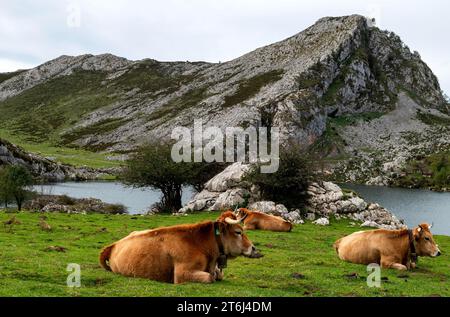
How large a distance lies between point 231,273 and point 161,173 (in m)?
32.8

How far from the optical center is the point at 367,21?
187000mm

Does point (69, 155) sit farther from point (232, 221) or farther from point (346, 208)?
point (232, 221)

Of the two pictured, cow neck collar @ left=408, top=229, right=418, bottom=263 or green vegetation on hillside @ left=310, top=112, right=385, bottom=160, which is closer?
cow neck collar @ left=408, top=229, right=418, bottom=263

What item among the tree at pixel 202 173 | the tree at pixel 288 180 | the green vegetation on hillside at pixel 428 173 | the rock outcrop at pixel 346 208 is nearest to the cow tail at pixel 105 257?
the tree at pixel 288 180

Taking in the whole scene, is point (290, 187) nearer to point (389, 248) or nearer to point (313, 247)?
point (313, 247)

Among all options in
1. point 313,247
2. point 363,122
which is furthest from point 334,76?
point 313,247

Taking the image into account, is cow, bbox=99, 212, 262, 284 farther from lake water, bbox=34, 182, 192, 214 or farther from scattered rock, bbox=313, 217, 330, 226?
lake water, bbox=34, 182, 192, 214

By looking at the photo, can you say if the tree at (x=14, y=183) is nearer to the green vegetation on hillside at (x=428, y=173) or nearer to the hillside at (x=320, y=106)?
the hillside at (x=320, y=106)

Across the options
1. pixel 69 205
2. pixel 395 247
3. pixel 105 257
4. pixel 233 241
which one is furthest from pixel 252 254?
pixel 69 205

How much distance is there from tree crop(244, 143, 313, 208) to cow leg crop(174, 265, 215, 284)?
28.7 meters

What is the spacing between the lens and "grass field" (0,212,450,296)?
1234cm

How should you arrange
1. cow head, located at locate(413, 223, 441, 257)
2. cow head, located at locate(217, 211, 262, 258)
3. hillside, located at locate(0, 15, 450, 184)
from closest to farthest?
cow head, located at locate(217, 211, 262, 258)
cow head, located at locate(413, 223, 441, 257)
hillside, located at locate(0, 15, 450, 184)

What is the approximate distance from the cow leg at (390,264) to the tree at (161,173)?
31821mm

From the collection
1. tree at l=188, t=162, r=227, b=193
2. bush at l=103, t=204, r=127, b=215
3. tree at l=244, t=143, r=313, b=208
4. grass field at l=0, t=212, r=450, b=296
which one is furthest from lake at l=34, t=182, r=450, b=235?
grass field at l=0, t=212, r=450, b=296
